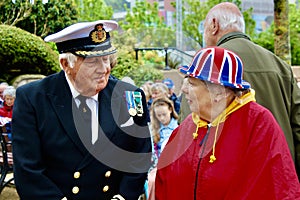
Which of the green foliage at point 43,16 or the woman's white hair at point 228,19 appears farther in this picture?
the green foliage at point 43,16

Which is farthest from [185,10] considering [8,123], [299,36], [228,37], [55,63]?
[228,37]

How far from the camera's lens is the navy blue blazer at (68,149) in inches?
107

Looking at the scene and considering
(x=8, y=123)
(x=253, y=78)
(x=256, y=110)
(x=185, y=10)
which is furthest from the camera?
(x=185, y=10)

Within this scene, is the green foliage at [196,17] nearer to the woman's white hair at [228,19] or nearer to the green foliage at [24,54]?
the green foliage at [24,54]

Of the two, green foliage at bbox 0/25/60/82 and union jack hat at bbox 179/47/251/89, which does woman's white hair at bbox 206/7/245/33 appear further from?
green foliage at bbox 0/25/60/82

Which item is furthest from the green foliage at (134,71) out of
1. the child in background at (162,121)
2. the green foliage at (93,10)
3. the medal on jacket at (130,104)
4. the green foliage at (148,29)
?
the medal on jacket at (130,104)

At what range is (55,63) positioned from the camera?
10.4m

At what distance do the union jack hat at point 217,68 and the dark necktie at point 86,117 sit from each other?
23.3 inches

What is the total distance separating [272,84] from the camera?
11.7 feet

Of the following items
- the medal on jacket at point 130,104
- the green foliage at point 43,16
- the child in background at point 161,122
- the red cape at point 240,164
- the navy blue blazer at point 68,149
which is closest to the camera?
the red cape at point 240,164

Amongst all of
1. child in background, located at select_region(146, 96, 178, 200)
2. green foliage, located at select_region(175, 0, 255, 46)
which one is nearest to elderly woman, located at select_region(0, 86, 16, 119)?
child in background, located at select_region(146, 96, 178, 200)

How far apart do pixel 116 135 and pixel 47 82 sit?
19.8 inches

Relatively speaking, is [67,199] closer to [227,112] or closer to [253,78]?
[227,112]

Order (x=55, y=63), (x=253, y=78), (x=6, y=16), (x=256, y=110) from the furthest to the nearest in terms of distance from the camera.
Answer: (x=6, y=16)
(x=55, y=63)
(x=253, y=78)
(x=256, y=110)
